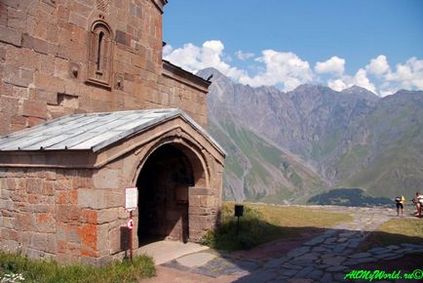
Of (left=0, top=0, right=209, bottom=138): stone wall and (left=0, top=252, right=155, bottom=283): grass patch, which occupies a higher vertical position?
(left=0, top=0, right=209, bottom=138): stone wall

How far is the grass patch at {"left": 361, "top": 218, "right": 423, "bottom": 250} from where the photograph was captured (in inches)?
459

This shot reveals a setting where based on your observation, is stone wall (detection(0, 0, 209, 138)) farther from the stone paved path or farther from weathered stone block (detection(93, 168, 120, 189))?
the stone paved path

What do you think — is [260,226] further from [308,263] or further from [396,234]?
[396,234]

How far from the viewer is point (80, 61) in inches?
449

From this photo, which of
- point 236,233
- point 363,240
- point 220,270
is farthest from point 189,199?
point 363,240

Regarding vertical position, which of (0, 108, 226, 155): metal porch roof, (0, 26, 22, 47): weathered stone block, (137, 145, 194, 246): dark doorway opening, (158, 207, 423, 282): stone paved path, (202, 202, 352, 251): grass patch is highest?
(0, 26, 22, 47): weathered stone block

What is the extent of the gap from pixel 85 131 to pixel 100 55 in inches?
159

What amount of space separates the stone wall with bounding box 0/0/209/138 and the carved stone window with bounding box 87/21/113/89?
29mm

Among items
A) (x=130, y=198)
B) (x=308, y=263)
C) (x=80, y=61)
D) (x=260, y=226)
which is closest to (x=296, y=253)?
(x=308, y=263)

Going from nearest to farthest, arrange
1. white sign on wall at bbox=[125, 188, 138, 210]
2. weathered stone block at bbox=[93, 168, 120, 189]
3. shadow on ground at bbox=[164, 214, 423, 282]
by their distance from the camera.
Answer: weathered stone block at bbox=[93, 168, 120, 189] → white sign on wall at bbox=[125, 188, 138, 210] → shadow on ground at bbox=[164, 214, 423, 282]

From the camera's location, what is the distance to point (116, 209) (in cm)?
804

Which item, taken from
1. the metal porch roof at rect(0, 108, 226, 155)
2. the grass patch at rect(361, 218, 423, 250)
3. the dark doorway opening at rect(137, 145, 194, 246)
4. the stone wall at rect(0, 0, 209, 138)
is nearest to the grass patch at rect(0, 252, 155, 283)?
the metal porch roof at rect(0, 108, 226, 155)

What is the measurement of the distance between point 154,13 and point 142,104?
3.41 meters

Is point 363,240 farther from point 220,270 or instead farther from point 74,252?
point 74,252
